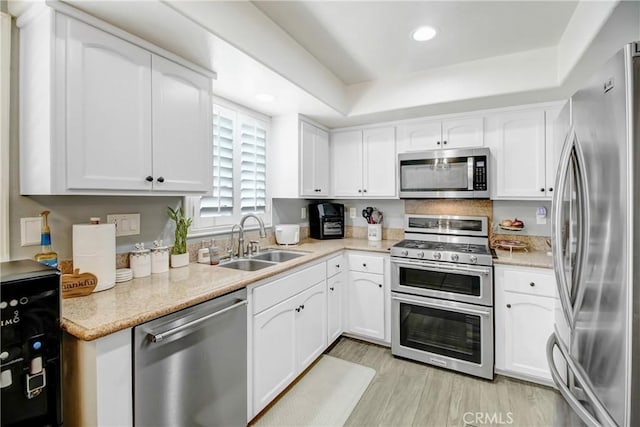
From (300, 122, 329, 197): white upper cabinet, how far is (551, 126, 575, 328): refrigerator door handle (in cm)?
191

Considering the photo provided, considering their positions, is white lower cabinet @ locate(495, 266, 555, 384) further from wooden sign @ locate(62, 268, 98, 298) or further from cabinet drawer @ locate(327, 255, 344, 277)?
wooden sign @ locate(62, 268, 98, 298)

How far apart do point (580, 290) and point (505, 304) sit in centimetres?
127

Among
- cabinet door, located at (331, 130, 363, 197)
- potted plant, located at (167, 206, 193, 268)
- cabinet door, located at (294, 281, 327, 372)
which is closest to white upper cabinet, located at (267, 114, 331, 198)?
cabinet door, located at (331, 130, 363, 197)

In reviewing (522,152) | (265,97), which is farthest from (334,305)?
(522,152)

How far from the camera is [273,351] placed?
1838mm

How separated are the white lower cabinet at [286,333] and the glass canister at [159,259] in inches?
22.5

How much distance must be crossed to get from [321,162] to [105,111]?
202 cm

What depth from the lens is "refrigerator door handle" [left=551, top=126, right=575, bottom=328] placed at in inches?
45.0

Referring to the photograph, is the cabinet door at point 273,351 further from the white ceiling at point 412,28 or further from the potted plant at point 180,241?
the white ceiling at point 412,28

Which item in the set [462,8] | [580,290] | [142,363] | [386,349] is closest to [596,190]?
[580,290]

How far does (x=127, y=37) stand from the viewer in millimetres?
1364

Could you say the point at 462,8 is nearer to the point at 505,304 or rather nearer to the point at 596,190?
the point at 596,190

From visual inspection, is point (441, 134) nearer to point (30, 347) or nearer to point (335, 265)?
point (335, 265)

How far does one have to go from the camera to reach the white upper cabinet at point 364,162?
9.69 feet
